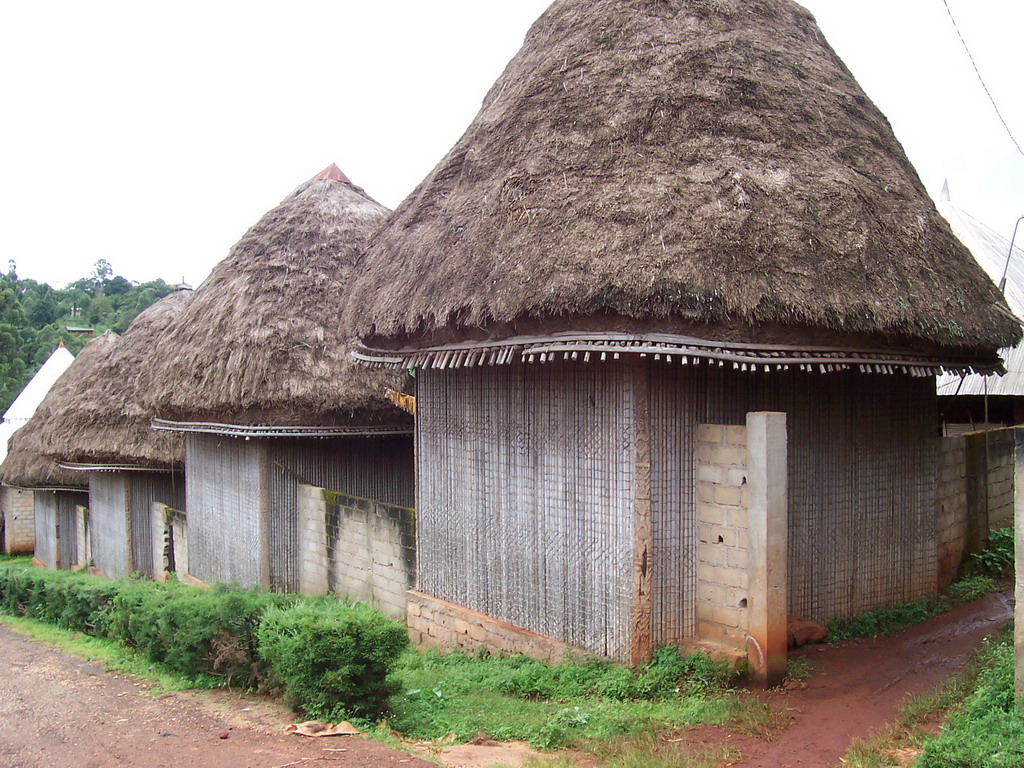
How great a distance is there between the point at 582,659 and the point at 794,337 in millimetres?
2990

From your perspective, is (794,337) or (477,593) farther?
(477,593)

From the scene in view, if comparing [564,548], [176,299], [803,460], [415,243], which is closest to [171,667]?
[564,548]

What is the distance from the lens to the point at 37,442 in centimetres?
1961

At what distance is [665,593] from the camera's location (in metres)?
6.48

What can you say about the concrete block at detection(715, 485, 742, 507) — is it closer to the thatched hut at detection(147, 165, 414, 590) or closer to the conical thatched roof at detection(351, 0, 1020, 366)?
the conical thatched roof at detection(351, 0, 1020, 366)

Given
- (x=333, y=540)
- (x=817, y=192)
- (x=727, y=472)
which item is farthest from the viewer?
(x=333, y=540)

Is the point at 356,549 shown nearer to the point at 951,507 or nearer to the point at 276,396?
the point at 276,396

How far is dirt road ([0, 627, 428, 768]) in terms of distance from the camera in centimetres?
543

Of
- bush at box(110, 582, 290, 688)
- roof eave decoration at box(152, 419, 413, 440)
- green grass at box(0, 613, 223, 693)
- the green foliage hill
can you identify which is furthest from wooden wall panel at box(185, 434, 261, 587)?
the green foliage hill

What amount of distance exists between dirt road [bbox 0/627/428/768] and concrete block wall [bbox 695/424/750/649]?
95.5 inches

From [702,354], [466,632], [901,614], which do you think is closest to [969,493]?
[901,614]

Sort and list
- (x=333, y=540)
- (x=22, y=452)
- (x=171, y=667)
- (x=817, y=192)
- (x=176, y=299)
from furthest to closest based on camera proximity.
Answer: (x=22, y=452) → (x=176, y=299) → (x=333, y=540) → (x=171, y=667) → (x=817, y=192)

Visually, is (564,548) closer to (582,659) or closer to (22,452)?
(582,659)

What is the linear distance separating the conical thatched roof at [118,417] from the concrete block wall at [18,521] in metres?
10.5
